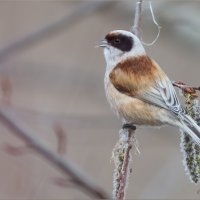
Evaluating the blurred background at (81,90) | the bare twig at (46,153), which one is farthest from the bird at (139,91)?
the bare twig at (46,153)

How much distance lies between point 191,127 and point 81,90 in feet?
10.3

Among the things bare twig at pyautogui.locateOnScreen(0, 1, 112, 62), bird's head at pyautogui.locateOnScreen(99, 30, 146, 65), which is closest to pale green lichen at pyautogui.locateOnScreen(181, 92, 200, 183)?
bare twig at pyautogui.locateOnScreen(0, 1, 112, 62)

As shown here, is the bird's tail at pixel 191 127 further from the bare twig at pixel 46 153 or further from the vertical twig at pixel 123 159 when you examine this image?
the bare twig at pixel 46 153

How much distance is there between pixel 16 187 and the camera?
164 inches

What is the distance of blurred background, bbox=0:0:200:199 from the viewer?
14.2ft

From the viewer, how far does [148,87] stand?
156 inches

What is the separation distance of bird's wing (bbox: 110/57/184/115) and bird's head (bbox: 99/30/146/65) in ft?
0.63

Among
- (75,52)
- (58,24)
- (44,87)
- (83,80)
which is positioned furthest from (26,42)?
(75,52)

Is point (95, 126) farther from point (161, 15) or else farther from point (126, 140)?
point (161, 15)

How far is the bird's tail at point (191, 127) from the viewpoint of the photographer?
2.99m

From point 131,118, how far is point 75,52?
349 centimetres

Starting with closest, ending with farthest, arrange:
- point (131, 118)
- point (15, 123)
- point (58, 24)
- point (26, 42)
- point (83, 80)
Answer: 1. point (15, 123)
2. point (26, 42)
3. point (131, 118)
4. point (58, 24)
5. point (83, 80)

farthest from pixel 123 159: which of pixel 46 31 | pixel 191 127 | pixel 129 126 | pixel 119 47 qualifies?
pixel 119 47

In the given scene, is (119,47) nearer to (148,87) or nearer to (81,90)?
(148,87)
